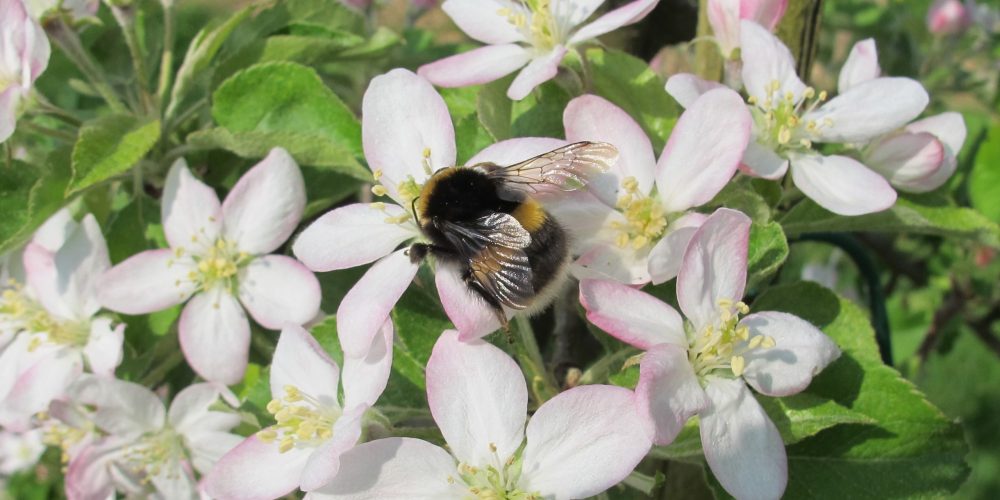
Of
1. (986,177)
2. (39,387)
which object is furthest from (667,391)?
(986,177)

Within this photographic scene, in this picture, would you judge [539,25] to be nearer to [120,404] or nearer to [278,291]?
[278,291]

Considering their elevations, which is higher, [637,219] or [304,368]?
[637,219]

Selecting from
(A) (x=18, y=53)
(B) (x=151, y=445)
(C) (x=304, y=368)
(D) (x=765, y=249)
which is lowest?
(B) (x=151, y=445)

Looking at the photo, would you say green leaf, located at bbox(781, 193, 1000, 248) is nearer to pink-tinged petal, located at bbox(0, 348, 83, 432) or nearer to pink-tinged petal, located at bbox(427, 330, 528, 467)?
pink-tinged petal, located at bbox(427, 330, 528, 467)

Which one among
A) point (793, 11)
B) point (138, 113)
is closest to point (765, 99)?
point (793, 11)

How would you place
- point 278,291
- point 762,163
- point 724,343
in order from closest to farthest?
1. point 724,343
2. point 762,163
3. point 278,291

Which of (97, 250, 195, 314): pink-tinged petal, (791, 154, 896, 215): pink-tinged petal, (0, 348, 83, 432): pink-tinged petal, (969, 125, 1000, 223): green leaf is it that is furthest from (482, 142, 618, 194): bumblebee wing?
(969, 125, 1000, 223): green leaf
